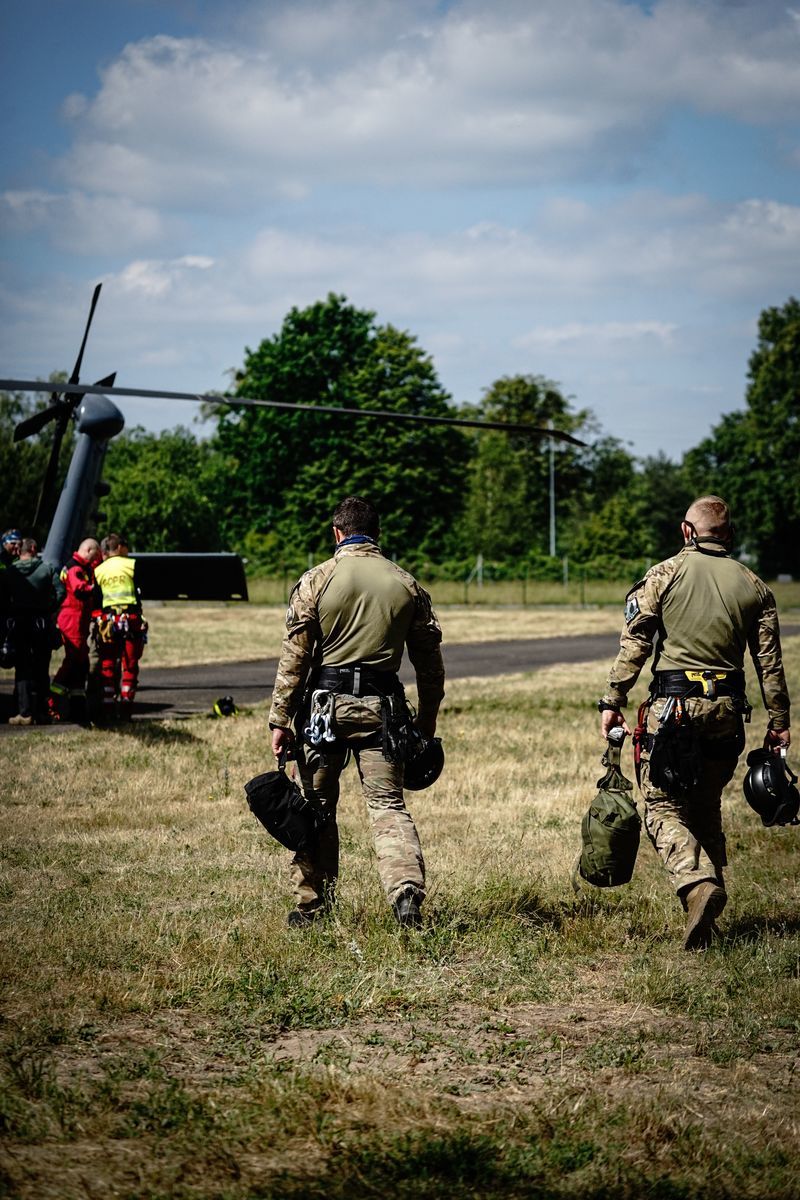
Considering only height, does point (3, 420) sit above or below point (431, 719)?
above

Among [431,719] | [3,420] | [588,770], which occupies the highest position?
[3,420]

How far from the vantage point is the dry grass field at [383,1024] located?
144 inches

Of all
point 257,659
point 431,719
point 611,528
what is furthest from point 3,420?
point 431,719

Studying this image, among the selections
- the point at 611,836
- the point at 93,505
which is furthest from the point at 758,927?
the point at 93,505

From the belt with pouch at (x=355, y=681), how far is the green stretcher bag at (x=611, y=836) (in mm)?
1138

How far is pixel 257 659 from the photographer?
2312 centimetres

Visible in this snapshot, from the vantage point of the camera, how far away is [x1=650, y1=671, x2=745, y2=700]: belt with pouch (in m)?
5.99

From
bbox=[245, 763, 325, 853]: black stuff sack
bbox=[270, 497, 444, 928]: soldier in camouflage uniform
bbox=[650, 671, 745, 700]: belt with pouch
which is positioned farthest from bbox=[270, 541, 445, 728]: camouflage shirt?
bbox=[650, 671, 745, 700]: belt with pouch

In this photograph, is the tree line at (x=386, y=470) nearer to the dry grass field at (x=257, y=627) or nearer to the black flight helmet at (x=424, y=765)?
the dry grass field at (x=257, y=627)

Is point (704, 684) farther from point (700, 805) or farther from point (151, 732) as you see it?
point (151, 732)

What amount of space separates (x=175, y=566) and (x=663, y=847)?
40.5 ft

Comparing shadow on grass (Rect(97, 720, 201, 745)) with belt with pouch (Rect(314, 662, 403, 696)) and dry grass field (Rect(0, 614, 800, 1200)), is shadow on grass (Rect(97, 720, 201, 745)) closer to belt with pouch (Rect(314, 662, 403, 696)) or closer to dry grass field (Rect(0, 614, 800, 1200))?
dry grass field (Rect(0, 614, 800, 1200))

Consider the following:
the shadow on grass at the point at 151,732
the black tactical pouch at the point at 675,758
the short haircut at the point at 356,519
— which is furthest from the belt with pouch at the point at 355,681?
the shadow on grass at the point at 151,732

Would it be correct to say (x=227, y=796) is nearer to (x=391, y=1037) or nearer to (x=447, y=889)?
(x=447, y=889)
